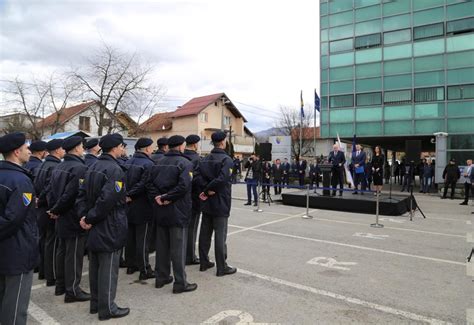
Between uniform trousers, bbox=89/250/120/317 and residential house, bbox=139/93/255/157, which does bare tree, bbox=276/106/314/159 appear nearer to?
residential house, bbox=139/93/255/157

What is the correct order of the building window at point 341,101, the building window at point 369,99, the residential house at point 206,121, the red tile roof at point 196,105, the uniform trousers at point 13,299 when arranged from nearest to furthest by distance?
the uniform trousers at point 13,299 → the building window at point 369,99 → the building window at point 341,101 → the residential house at point 206,121 → the red tile roof at point 196,105

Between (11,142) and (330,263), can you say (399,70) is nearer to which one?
(330,263)

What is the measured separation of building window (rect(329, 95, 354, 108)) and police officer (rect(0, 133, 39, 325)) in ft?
79.1

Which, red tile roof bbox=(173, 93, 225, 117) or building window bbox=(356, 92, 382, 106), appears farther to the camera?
red tile roof bbox=(173, 93, 225, 117)

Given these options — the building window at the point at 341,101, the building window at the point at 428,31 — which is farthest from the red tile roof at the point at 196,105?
the building window at the point at 428,31

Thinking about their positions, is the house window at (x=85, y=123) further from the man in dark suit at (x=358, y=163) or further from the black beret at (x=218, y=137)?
the black beret at (x=218, y=137)

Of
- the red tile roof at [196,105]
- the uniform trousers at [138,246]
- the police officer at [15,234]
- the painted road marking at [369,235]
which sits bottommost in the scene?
the painted road marking at [369,235]

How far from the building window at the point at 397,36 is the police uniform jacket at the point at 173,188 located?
23.0 m

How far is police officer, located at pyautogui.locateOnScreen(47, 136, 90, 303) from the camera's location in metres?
4.59

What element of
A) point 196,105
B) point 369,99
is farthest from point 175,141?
point 196,105

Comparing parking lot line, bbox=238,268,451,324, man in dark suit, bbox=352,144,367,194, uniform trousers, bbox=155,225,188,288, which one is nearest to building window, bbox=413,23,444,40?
man in dark suit, bbox=352,144,367,194

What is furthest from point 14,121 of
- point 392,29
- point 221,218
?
point 221,218

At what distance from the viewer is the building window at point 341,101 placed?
24.9 metres

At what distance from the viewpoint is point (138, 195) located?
5.68 m
